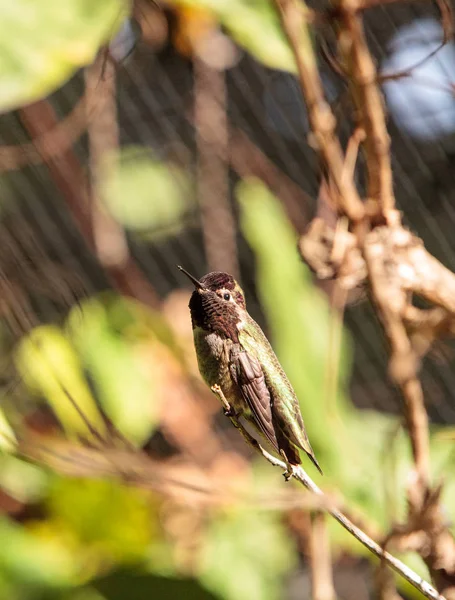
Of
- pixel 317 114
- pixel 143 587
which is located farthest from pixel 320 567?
pixel 317 114

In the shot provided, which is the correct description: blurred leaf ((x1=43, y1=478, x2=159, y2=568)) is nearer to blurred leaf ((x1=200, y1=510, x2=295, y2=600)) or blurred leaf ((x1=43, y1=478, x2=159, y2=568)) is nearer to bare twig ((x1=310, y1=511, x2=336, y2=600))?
blurred leaf ((x1=200, y1=510, x2=295, y2=600))

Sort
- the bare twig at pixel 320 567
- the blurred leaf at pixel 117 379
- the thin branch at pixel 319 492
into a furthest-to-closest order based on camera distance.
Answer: the blurred leaf at pixel 117 379, the bare twig at pixel 320 567, the thin branch at pixel 319 492

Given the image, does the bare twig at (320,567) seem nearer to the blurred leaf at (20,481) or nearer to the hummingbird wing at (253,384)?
the hummingbird wing at (253,384)

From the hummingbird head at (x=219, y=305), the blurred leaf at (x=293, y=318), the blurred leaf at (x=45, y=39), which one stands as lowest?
the blurred leaf at (x=293, y=318)

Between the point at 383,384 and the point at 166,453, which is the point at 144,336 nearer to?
the point at 166,453

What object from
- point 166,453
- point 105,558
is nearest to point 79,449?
point 105,558

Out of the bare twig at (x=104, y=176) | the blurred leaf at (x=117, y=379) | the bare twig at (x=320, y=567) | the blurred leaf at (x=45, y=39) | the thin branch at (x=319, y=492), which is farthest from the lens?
the bare twig at (x=104, y=176)

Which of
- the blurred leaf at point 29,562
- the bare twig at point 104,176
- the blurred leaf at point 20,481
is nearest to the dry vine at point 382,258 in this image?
the blurred leaf at point 29,562
